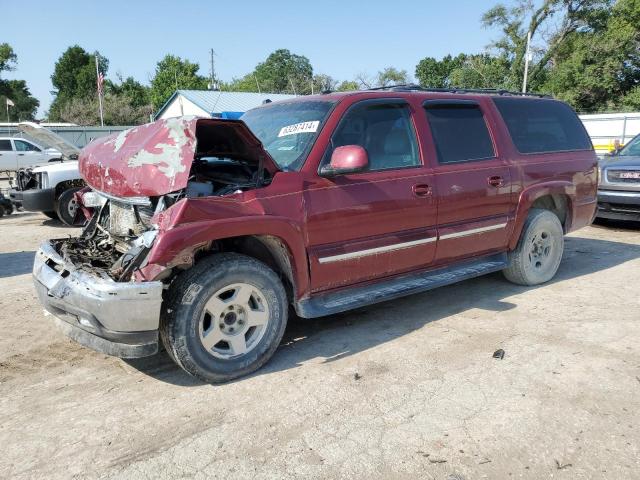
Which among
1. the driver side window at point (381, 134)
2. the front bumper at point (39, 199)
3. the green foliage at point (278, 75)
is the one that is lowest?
the front bumper at point (39, 199)

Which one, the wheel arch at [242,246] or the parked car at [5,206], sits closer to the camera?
the wheel arch at [242,246]

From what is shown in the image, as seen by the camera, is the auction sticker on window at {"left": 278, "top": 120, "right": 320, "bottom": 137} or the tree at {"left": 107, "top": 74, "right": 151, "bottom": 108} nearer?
the auction sticker on window at {"left": 278, "top": 120, "right": 320, "bottom": 137}

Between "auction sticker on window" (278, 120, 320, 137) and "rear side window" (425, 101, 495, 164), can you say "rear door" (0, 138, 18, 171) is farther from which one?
"rear side window" (425, 101, 495, 164)

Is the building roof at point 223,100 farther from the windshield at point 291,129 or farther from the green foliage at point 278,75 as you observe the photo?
the green foliage at point 278,75

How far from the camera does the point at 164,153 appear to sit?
339 centimetres

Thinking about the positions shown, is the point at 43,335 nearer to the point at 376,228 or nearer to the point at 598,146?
the point at 376,228

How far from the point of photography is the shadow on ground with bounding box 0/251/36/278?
6516mm

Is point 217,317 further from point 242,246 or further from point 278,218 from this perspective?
point 278,218

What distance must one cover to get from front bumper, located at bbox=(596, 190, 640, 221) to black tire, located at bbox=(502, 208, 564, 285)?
3.63 m

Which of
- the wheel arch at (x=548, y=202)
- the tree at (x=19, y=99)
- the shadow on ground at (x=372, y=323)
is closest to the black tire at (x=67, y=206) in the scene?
the shadow on ground at (x=372, y=323)

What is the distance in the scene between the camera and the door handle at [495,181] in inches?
187

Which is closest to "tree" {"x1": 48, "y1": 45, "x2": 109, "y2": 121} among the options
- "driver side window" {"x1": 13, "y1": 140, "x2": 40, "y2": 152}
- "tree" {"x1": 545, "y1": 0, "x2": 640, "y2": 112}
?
"driver side window" {"x1": 13, "y1": 140, "x2": 40, "y2": 152}

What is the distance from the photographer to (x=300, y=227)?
3.58m

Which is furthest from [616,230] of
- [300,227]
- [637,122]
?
[637,122]
